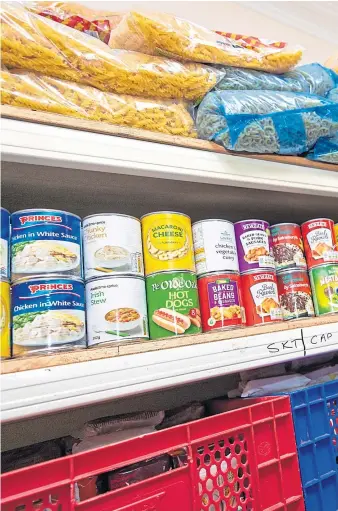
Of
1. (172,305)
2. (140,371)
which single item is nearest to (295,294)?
(172,305)

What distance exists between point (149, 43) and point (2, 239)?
0.48 meters

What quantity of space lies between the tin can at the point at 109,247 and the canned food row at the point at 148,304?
0.06 feet

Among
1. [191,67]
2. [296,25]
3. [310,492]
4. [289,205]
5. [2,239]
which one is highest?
[296,25]

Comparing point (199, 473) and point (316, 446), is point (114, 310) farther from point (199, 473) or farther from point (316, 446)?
point (316, 446)

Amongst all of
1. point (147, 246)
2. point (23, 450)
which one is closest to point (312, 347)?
point (147, 246)

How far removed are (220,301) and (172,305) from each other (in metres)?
0.10

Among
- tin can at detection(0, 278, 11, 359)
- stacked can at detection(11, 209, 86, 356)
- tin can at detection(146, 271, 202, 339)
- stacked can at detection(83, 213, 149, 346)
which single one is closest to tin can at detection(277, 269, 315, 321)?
tin can at detection(146, 271, 202, 339)

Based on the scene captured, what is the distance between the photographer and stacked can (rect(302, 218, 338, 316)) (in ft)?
2.98

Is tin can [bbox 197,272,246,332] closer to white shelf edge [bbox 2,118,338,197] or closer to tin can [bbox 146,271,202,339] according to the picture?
tin can [bbox 146,271,202,339]

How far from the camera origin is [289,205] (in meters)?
1.13

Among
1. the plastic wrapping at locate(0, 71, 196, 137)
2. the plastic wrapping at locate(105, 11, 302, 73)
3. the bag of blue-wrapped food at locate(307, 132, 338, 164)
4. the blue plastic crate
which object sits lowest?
the blue plastic crate

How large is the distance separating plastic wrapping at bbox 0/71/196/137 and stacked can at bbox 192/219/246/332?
0.68 feet

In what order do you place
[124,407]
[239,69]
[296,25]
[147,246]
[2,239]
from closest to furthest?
[2,239] → [147,246] → [239,69] → [124,407] → [296,25]

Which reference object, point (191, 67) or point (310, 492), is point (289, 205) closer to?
point (191, 67)
